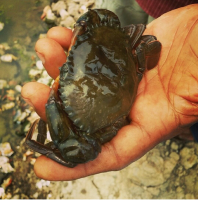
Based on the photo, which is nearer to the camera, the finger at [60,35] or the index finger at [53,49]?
the index finger at [53,49]

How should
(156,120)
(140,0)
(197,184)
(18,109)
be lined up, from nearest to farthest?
(156,120), (140,0), (197,184), (18,109)

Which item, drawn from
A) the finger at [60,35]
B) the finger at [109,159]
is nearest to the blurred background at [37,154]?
the finger at [109,159]

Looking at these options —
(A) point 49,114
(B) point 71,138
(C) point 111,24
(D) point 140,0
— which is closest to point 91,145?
(B) point 71,138

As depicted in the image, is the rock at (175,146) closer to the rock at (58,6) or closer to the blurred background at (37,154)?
the blurred background at (37,154)

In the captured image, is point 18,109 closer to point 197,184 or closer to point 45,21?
point 45,21

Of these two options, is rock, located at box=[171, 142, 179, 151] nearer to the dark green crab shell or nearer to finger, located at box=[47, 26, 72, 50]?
Result: the dark green crab shell

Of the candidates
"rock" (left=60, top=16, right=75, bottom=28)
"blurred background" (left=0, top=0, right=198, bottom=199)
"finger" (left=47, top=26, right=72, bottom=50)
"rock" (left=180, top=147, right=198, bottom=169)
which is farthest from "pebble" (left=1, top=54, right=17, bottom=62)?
"rock" (left=180, top=147, right=198, bottom=169)
